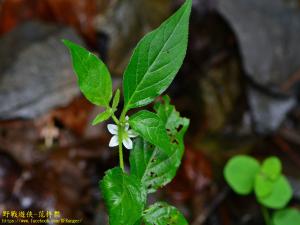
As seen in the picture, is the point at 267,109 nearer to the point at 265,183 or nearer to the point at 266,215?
the point at 265,183

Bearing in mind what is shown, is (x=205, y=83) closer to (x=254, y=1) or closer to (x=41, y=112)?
(x=254, y=1)

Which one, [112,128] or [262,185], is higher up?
[112,128]

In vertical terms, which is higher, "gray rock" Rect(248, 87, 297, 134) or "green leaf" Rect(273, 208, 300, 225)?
"gray rock" Rect(248, 87, 297, 134)

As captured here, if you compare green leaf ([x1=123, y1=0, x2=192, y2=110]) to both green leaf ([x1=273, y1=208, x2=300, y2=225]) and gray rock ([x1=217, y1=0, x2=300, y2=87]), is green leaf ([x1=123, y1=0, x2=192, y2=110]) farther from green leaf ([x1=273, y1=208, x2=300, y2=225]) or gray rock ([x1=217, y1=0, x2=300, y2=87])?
gray rock ([x1=217, y1=0, x2=300, y2=87])

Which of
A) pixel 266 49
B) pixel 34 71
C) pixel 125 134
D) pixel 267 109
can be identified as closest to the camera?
pixel 125 134

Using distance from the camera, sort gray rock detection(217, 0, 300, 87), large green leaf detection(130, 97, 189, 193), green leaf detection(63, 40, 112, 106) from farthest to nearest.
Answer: gray rock detection(217, 0, 300, 87)
large green leaf detection(130, 97, 189, 193)
green leaf detection(63, 40, 112, 106)

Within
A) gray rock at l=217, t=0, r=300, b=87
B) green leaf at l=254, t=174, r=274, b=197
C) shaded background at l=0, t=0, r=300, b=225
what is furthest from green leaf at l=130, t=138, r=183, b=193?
gray rock at l=217, t=0, r=300, b=87

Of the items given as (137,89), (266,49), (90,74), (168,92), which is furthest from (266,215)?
(90,74)
